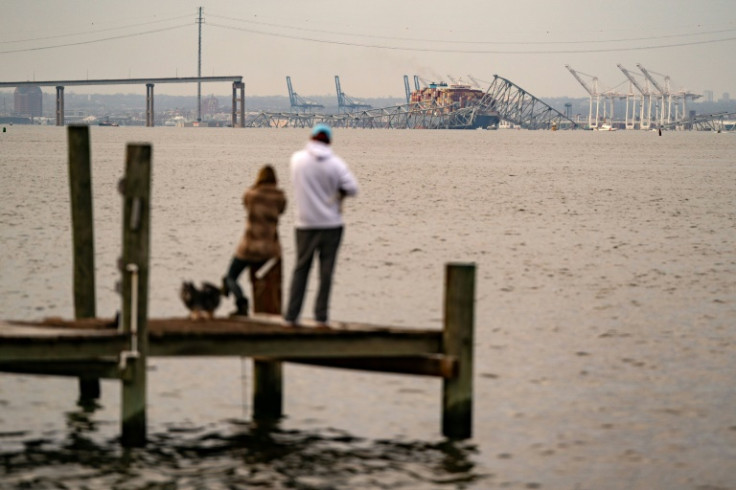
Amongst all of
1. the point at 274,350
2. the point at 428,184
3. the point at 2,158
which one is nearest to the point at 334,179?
the point at 274,350

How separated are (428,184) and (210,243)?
128 feet

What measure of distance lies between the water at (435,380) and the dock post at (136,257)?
3.85ft

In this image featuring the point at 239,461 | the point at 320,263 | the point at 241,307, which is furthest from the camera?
the point at 241,307

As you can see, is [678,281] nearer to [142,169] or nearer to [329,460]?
[329,460]

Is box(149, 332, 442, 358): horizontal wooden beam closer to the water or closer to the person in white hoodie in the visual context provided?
the person in white hoodie

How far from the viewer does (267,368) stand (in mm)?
14008

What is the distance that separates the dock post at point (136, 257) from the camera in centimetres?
1169

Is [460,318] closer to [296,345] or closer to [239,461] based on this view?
[296,345]

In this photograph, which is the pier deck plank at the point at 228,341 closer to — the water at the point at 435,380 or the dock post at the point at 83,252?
the water at the point at 435,380

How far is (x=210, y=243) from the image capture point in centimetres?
3328

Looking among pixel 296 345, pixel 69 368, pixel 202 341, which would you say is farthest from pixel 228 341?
pixel 69 368

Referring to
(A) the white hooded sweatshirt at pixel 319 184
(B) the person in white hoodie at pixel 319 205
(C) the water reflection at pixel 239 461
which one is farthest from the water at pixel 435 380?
(A) the white hooded sweatshirt at pixel 319 184

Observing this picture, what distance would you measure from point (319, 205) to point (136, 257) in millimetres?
1668

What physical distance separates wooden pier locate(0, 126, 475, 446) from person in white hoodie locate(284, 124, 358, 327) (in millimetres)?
340
